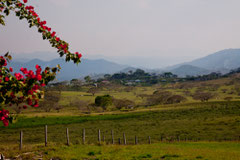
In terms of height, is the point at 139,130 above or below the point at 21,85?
below

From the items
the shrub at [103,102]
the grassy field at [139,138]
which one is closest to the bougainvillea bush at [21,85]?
the grassy field at [139,138]

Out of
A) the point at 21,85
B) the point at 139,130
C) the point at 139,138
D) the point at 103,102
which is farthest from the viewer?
the point at 103,102

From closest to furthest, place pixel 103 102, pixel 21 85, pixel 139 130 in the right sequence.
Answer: pixel 21 85 < pixel 139 130 < pixel 103 102

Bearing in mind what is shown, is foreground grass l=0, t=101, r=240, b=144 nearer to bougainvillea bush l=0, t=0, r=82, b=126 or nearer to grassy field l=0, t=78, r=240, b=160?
grassy field l=0, t=78, r=240, b=160

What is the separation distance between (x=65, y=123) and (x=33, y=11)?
191 ft

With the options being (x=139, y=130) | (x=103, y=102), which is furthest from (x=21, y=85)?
(x=103, y=102)

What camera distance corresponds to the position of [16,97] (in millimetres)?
5250

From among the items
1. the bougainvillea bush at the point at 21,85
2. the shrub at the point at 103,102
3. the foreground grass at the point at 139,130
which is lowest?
the foreground grass at the point at 139,130

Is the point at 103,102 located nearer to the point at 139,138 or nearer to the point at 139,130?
the point at 139,130

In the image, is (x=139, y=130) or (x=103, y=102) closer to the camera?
(x=139, y=130)

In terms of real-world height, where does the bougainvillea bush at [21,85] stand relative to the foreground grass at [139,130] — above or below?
Answer: above

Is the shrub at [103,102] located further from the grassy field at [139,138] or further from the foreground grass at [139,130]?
the foreground grass at [139,130]

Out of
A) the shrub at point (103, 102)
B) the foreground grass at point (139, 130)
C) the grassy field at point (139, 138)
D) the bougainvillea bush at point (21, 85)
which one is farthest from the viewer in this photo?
the shrub at point (103, 102)

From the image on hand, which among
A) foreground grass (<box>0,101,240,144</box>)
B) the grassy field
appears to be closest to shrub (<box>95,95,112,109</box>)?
the grassy field
